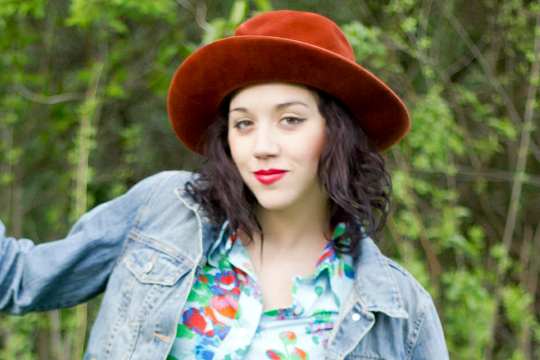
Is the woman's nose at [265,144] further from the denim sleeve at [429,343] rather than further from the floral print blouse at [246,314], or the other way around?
the denim sleeve at [429,343]

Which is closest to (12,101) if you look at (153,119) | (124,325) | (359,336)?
(153,119)

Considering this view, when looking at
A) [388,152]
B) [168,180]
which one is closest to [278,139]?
[168,180]

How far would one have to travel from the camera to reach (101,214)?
1.54m

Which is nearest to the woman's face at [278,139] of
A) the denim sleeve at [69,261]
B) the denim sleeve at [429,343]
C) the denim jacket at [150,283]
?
the denim jacket at [150,283]

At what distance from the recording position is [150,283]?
58.5 inches

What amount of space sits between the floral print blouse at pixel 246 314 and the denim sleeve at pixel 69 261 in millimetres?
266

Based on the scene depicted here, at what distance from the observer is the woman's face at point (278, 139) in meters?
1.40

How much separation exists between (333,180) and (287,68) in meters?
0.33

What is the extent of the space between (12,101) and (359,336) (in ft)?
6.44

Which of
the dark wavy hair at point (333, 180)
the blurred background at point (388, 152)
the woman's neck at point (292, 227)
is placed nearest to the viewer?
the dark wavy hair at point (333, 180)

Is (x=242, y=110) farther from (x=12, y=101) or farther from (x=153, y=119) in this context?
(x=153, y=119)

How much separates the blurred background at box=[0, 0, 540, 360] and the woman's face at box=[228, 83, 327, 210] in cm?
73

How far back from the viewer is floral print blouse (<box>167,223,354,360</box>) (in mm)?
1413

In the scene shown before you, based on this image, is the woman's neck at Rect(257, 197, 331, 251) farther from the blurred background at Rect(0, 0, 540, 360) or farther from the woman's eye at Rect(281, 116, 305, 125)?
the blurred background at Rect(0, 0, 540, 360)
